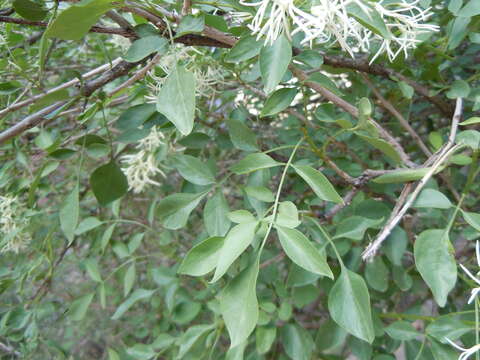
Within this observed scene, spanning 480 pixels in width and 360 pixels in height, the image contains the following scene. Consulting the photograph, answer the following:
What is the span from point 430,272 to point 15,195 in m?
0.55

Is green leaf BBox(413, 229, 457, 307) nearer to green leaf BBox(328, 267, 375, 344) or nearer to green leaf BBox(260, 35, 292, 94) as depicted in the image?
green leaf BBox(328, 267, 375, 344)

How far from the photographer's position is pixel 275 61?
11.2 inches

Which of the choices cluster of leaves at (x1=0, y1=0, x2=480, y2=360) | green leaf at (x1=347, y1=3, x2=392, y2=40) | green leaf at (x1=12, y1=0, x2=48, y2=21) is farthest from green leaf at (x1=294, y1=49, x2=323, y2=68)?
green leaf at (x1=12, y1=0, x2=48, y2=21)

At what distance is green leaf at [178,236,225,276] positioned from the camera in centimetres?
29

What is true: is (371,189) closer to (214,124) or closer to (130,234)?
(214,124)

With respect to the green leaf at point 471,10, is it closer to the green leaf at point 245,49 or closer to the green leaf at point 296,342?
the green leaf at point 245,49

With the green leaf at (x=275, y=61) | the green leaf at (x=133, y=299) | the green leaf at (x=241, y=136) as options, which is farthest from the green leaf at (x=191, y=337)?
the green leaf at (x=275, y=61)

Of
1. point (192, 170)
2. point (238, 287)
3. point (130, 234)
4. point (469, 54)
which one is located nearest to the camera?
point (238, 287)

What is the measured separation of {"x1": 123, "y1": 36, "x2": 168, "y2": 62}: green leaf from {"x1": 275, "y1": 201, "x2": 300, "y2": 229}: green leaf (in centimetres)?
15

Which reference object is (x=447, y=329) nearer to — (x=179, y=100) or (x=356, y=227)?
(x=356, y=227)

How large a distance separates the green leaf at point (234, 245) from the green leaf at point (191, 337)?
267 millimetres

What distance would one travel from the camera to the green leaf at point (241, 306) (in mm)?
261

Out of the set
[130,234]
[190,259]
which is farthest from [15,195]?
[190,259]

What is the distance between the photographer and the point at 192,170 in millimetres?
425
